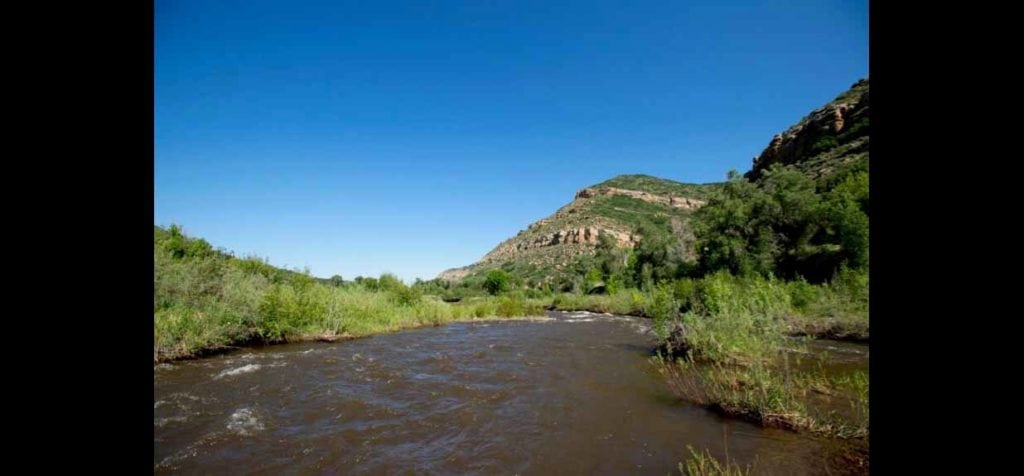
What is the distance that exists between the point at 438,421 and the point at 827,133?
4868 centimetres

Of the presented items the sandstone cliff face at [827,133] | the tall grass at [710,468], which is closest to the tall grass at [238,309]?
the tall grass at [710,468]

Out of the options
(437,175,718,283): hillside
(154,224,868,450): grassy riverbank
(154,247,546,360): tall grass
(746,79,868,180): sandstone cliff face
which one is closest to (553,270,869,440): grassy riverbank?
(154,224,868,450): grassy riverbank

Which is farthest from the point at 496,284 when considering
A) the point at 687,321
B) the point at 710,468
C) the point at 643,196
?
the point at 643,196

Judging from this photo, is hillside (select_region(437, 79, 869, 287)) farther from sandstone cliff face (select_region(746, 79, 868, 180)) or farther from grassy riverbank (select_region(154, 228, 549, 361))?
grassy riverbank (select_region(154, 228, 549, 361))

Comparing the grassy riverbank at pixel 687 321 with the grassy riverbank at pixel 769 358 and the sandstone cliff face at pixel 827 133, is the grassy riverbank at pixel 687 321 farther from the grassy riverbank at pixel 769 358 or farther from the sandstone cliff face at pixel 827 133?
the sandstone cliff face at pixel 827 133

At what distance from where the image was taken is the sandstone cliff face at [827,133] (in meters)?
36.5

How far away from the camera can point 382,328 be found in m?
16.2

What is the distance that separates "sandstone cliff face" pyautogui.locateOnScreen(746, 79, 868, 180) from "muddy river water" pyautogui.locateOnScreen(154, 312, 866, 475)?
31.1 m

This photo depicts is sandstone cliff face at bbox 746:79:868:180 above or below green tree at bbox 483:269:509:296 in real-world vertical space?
above

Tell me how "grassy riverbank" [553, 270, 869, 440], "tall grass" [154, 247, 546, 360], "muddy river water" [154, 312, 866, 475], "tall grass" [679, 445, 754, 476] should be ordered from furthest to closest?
"tall grass" [154, 247, 546, 360] < "grassy riverbank" [553, 270, 869, 440] < "muddy river water" [154, 312, 866, 475] < "tall grass" [679, 445, 754, 476]

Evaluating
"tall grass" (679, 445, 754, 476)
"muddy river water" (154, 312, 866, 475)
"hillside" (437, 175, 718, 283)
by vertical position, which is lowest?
"muddy river water" (154, 312, 866, 475)

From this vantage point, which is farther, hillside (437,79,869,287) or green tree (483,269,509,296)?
green tree (483,269,509,296)

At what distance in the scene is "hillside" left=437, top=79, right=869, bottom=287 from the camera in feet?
117
